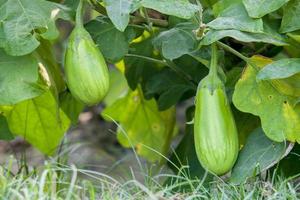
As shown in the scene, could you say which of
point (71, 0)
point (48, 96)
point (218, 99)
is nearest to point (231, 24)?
point (218, 99)

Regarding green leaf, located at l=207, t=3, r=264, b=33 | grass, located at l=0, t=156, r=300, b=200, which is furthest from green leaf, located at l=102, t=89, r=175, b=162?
green leaf, located at l=207, t=3, r=264, b=33

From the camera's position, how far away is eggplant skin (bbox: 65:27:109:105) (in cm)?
156

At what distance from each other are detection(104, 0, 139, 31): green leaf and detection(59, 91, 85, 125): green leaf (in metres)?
0.50

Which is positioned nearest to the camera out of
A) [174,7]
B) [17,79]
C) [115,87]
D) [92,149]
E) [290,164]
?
[174,7]

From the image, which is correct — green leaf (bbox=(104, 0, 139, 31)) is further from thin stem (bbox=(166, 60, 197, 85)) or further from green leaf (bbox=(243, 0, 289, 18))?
thin stem (bbox=(166, 60, 197, 85))

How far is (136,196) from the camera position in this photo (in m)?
1.60

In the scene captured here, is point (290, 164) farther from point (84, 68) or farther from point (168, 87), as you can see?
point (84, 68)

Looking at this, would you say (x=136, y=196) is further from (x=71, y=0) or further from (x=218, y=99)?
(x=71, y=0)

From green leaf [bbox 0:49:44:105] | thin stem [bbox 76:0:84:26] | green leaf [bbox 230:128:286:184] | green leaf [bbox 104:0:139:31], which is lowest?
green leaf [bbox 230:128:286:184]

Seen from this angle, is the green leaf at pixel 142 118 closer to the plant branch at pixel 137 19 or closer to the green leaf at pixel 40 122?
the green leaf at pixel 40 122

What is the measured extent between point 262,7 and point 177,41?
204 mm

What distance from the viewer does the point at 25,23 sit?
5.23ft

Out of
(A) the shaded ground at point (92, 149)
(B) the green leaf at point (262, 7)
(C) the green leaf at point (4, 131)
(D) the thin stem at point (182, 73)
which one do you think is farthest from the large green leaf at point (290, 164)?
(A) the shaded ground at point (92, 149)

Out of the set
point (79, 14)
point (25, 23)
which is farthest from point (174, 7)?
point (25, 23)
